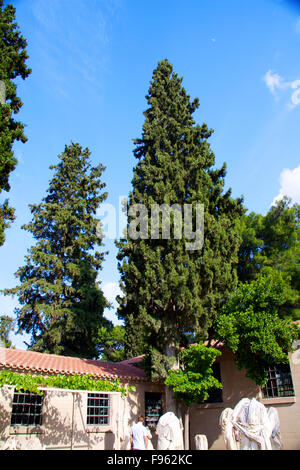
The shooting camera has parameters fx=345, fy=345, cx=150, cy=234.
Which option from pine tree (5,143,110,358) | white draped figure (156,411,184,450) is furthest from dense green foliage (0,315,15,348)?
white draped figure (156,411,184,450)

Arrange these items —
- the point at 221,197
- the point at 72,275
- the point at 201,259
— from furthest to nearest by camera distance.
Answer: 1. the point at 72,275
2. the point at 221,197
3. the point at 201,259

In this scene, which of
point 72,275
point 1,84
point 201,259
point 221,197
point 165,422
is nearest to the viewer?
point 165,422

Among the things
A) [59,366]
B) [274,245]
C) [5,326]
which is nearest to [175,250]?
[59,366]

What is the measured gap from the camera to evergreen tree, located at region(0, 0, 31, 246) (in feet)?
35.3

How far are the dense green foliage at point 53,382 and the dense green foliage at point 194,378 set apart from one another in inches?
74.5

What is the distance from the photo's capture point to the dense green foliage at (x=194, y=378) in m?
12.0

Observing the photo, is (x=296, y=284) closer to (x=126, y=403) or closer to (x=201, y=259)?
(x=201, y=259)

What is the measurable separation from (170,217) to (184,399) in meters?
6.70

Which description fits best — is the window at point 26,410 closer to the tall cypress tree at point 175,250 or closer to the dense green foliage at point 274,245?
the tall cypress tree at point 175,250

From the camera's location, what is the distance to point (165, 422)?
8.02 meters

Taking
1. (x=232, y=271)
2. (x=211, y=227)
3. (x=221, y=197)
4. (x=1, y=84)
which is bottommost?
(x=232, y=271)

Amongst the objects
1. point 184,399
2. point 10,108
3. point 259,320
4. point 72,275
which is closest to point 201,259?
point 259,320

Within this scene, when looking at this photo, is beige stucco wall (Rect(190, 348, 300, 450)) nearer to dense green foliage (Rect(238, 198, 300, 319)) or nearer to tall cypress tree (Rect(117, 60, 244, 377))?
tall cypress tree (Rect(117, 60, 244, 377))

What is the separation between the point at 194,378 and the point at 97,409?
4.07 m
